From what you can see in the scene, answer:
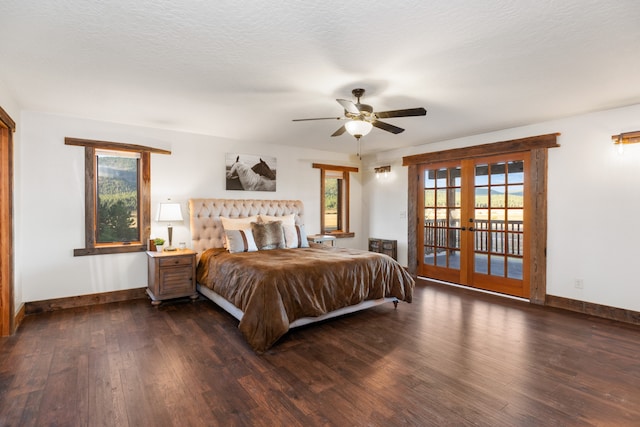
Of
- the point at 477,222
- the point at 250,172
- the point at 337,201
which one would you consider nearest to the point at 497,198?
the point at 477,222

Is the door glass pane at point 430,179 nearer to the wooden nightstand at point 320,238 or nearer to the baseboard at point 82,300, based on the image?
the wooden nightstand at point 320,238

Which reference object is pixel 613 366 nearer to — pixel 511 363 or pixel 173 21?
pixel 511 363

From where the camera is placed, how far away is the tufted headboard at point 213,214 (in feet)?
15.6

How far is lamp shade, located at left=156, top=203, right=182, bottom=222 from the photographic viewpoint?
14.3 feet

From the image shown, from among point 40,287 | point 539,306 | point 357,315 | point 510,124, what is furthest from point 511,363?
point 40,287

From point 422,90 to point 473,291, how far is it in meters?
3.26

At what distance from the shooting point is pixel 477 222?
501cm

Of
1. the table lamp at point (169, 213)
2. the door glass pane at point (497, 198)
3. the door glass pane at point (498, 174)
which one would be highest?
the door glass pane at point (498, 174)

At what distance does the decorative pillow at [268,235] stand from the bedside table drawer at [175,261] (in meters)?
0.91

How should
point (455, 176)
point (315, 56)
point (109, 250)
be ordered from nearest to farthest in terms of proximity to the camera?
point (315, 56) < point (109, 250) < point (455, 176)

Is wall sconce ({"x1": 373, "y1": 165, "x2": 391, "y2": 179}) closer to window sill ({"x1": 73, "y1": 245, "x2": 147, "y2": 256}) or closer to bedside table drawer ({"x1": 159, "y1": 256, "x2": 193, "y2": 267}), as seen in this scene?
bedside table drawer ({"x1": 159, "y1": 256, "x2": 193, "y2": 267})

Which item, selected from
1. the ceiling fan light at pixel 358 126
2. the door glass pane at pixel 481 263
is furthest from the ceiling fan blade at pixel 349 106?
the door glass pane at pixel 481 263

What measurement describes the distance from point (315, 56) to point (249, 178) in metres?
3.28

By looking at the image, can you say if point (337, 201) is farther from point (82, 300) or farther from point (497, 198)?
point (82, 300)
